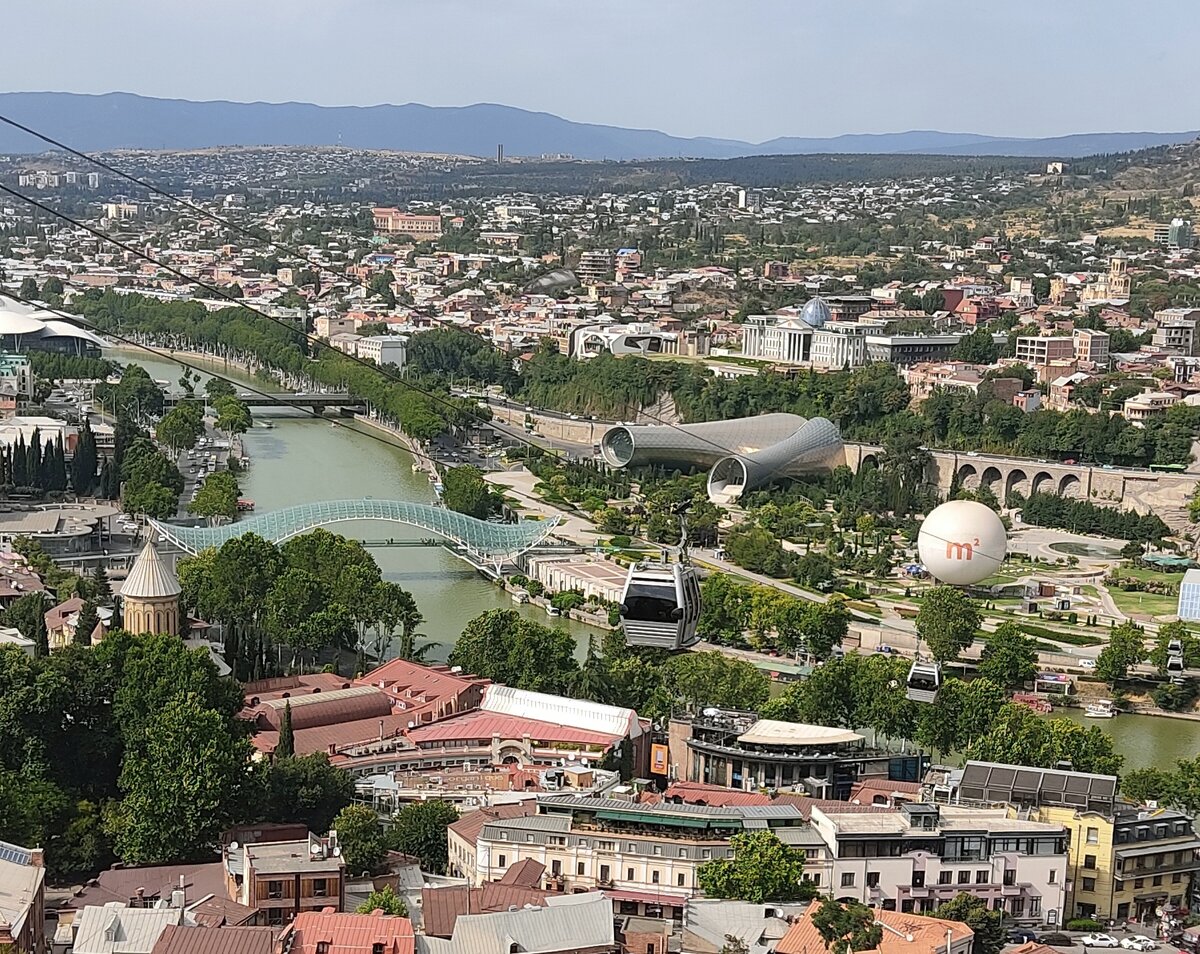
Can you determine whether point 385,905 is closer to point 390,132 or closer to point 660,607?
point 660,607

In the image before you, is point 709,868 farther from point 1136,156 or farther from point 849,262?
point 1136,156

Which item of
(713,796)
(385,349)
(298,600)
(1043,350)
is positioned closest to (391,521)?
(298,600)

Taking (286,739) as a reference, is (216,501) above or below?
below

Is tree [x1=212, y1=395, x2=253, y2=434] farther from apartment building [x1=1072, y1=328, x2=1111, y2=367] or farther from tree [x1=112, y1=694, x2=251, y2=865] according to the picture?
tree [x1=112, y1=694, x2=251, y2=865]

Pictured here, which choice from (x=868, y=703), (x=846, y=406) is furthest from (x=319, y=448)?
(x=868, y=703)

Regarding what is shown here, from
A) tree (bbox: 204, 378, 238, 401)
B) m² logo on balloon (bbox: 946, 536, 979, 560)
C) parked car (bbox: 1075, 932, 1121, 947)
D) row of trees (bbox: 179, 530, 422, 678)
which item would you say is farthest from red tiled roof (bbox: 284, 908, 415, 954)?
tree (bbox: 204, 378, 238, 401)
